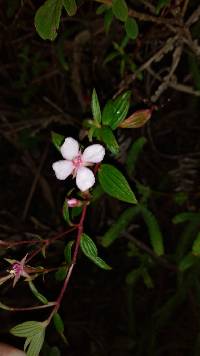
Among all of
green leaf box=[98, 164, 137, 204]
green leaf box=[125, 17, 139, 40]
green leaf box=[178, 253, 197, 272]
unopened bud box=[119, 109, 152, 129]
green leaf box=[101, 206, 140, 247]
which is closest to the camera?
green leaf box=[98, 164, 137, 204]

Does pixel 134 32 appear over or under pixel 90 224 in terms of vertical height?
over

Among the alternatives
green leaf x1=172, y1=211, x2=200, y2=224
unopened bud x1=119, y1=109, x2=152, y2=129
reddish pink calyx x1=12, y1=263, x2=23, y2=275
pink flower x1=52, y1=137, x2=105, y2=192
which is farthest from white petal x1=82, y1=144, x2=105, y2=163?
green leaf x1=172, y1=211, x2=200, y2=224

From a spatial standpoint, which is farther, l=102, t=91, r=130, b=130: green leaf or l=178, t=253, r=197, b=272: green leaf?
l=178, t=253, r=197, b=272: green leaf

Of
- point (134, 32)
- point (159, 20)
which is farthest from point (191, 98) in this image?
point (134, 32)

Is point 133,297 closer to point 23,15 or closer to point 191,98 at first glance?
point 191,98

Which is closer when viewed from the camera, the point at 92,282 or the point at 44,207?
the point at 92,282

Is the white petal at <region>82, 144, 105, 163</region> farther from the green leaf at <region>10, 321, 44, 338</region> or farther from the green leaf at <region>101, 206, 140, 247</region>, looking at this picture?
the green leaf at <region>101, 206, 140, 247</region>

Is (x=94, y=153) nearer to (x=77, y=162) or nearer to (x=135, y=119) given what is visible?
(x=77, y=162)

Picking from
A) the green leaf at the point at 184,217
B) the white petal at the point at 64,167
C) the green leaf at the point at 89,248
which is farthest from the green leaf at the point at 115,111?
the green leaf at the point at 184,217

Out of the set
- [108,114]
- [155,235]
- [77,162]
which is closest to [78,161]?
[77,162]
